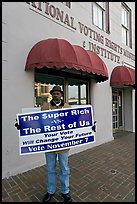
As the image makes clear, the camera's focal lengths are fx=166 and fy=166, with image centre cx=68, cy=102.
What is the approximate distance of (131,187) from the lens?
3.38 meters

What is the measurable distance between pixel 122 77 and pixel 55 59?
425 centimetres

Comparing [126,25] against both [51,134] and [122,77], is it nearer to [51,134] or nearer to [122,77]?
[122,77]

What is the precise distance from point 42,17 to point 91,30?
2496mm

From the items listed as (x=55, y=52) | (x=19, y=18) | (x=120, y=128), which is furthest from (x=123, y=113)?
(x=19, y=18)

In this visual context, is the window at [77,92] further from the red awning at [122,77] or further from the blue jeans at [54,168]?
the blue jeans at [54,168]

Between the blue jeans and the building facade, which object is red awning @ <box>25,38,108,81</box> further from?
the blue jeans

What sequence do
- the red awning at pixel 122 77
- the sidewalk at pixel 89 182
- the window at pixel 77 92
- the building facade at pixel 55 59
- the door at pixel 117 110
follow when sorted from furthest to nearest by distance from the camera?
1. the door at pixel 117 110
2. the red awning at pixel 122 77
3. the window at pixel 77 92
4. the building facade at pixel 55 59
5. the sidewalk at pixel 89 182

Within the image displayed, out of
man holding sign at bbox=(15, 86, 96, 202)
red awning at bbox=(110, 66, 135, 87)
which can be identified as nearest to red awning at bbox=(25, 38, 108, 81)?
man holding sign at bbox=(15, 86, 96, 202)

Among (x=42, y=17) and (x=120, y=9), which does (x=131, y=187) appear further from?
(x=120, y=9)

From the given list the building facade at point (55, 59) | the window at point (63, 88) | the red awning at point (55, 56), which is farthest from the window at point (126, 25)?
the red awning at point (55, 56)

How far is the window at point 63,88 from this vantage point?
4.88 m

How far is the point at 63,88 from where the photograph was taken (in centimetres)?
559

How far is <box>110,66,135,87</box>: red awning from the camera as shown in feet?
23.3

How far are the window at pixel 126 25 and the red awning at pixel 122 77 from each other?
108 inches
